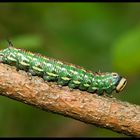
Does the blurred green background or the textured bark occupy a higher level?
the blurred green background

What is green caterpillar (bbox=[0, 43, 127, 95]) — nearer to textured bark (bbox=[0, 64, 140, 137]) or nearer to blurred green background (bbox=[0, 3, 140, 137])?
textured bark (bbox=[0, 64, 140, 137])

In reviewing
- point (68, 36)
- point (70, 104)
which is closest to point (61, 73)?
point (70, 104)

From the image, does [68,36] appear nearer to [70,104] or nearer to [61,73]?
[61,73]

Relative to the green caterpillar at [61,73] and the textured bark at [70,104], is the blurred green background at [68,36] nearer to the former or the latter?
the green caterpillar at [61,73]

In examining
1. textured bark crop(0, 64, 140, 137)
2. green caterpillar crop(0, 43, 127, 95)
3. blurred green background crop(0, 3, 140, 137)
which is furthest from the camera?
blurred green background crop(0, 3, 140, 137)

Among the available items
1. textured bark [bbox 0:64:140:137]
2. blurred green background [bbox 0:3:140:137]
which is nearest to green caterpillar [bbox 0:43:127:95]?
textured bark [bbox 0:64:140:137]

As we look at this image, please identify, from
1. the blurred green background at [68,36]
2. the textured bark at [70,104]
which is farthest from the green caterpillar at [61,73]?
the blurred green background at [68,36]

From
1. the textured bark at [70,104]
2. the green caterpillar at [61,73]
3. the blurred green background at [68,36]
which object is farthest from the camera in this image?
the blurred green background at [68,36]
